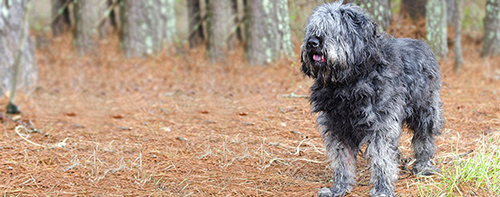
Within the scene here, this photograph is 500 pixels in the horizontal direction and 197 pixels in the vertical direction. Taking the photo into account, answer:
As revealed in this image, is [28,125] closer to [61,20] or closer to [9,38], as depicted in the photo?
[9,38]

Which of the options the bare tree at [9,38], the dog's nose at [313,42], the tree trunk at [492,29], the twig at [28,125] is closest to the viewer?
the dog's nose at [313,42]

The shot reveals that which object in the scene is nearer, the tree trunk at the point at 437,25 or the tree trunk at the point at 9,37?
the tree trunk at the point at 9,37

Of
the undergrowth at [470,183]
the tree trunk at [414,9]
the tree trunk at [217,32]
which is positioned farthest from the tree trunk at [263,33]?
the undergrowth at [470,183]

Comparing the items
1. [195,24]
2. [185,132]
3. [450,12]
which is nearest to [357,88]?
[185,132]

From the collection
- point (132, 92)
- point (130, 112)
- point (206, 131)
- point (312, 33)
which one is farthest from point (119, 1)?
point (312, 33)

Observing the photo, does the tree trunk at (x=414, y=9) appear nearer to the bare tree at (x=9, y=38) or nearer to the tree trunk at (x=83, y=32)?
the tree trunk at (x=83, y=32)

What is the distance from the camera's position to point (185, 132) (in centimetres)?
584

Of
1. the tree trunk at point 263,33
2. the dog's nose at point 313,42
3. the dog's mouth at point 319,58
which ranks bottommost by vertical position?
the tree trunk at point 263,33

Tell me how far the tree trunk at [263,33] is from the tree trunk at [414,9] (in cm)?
296

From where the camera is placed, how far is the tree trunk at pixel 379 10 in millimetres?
6977

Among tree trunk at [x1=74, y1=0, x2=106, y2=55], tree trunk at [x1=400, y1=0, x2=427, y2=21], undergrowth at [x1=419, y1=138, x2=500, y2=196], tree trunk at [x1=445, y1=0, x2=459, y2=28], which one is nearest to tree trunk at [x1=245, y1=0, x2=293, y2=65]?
tree trunk at [x1=400, y1=0, x2=427, y2=21]

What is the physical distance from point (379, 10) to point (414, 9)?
347 cm

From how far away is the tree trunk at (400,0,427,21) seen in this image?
9.95 meters

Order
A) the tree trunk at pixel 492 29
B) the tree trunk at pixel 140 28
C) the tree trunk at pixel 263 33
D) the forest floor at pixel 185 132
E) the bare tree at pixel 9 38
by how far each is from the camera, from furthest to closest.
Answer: the tree trunk at pixel 492 29, the tree trunk at pixel 140 28, the tree trunk at pixel 263 33, the bare tree at pixel 9 38, the forest floor at pixel 185 132
